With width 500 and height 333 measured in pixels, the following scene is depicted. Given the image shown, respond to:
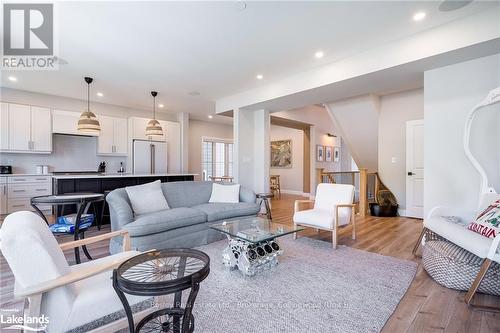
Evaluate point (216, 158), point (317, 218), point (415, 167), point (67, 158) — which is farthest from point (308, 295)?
point (216, 158)

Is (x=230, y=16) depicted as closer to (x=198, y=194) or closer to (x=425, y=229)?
(x=198, y=194)

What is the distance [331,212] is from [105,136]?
19.0 ft

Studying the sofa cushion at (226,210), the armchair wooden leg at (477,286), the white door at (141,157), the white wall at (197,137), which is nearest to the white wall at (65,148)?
the white door at (141,157)

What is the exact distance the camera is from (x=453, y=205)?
10.8 ft

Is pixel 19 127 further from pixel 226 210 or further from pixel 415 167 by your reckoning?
pixel 415 167

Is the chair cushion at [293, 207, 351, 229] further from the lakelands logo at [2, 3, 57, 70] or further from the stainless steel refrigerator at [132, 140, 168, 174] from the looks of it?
the stainless steel refrigerator at [132, 140, 168, 174]

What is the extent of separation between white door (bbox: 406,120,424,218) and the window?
6.13 metres

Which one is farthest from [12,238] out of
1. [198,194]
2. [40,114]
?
[40,114]

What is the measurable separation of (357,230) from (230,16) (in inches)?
152

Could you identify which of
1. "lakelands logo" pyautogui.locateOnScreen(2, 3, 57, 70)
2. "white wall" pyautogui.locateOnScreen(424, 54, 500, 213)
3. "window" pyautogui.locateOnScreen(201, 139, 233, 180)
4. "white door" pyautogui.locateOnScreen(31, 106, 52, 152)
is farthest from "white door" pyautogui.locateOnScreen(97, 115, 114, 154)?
"white wall" pyautogui.locateOnScreen(424, 54, 500, 213)

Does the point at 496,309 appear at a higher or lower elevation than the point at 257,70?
lower

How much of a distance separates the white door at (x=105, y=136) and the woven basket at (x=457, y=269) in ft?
22.6

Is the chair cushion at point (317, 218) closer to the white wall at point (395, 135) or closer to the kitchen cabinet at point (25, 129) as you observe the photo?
the white wall at point (395, 135)

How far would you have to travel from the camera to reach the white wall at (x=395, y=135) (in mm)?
5328
